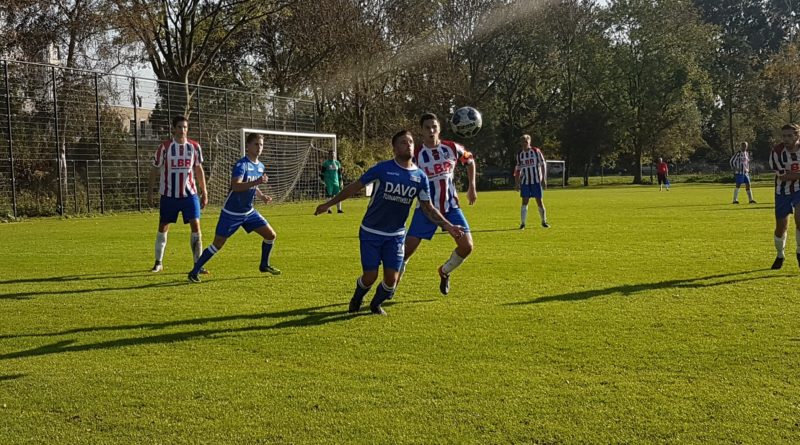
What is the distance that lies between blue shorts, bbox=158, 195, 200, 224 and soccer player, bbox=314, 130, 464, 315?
4.16 metres

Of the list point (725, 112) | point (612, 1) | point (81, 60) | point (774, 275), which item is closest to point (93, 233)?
point (774, 275)

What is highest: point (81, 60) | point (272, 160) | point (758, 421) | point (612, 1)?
point (612, 1)

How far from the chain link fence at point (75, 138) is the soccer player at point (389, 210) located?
21.4 meters

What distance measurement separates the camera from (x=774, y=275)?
9383mm

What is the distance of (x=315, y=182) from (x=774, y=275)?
28938mm

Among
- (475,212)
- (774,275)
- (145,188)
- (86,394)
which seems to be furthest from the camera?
(145,188)

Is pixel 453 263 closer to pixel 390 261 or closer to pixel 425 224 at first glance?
pixel 425 224

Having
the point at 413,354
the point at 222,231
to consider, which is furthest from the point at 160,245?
the point at 413,354

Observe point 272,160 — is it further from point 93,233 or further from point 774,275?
point 774,275

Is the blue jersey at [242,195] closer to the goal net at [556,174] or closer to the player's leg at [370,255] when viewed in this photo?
the player's leg at [370,255]

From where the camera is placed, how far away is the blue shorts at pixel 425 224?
8.53m

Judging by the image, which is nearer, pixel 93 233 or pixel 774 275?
pixel 774 275

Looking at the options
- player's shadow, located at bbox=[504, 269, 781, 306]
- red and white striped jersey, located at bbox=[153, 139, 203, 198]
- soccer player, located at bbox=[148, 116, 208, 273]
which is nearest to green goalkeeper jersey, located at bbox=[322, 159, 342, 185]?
soccer player, located at bbox=[148, 116, 208, 273]

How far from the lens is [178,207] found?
1063cm
